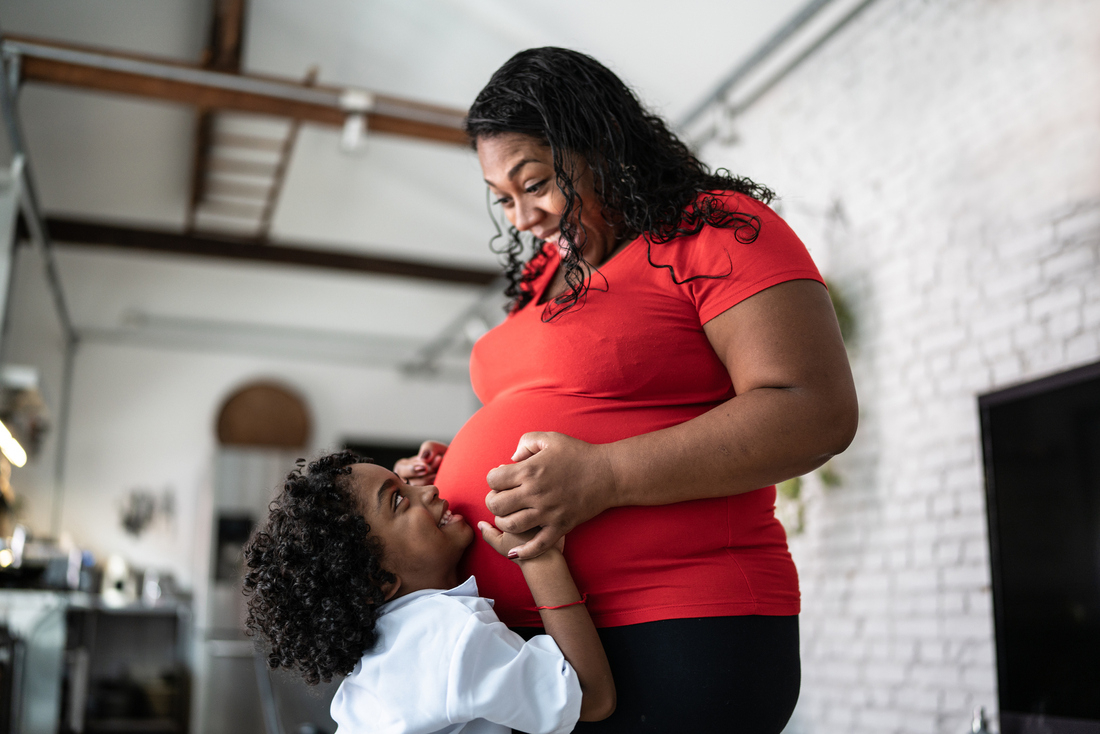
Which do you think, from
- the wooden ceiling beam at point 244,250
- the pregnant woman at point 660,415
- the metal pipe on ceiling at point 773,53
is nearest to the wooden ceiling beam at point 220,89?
the metal pipe on ceiling at point 773,53

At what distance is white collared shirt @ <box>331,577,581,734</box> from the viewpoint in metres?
0.98

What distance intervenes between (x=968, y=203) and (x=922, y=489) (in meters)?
1.08

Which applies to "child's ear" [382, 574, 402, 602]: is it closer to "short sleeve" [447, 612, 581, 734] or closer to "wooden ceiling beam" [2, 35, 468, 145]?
"short sleeve" [447, 612, 581, 734]

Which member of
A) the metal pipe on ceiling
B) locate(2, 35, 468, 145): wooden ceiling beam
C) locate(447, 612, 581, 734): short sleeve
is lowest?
locate(447, 612, 581, 734): short sleeve

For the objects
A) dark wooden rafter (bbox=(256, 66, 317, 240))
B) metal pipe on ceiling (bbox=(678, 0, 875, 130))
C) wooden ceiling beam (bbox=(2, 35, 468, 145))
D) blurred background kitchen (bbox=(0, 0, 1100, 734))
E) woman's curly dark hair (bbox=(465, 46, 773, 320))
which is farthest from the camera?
dark wooden rafter (bbox=(256, 66, 317, 240))

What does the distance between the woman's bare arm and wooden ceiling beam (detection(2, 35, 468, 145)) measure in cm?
432

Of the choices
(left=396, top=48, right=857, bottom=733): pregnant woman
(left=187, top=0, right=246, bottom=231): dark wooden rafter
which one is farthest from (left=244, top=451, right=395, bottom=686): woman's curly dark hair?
(left=187, top=0, right=246, bottom=231): dark wooden rafter

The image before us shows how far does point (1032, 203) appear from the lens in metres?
3.10

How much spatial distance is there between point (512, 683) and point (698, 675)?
0.20 metres

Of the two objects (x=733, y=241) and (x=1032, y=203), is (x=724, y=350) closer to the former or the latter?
(x=733, y=241)

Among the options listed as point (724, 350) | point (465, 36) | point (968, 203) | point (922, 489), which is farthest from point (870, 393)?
point (465, 36)

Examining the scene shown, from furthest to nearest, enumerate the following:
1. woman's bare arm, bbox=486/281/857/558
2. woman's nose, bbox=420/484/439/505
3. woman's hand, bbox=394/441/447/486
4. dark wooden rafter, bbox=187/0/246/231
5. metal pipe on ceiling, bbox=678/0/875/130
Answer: dark wooden rafter, bbox=187/0/246/231 → metal pipe on ceiling, bbox=678/0/875/130 → woman's hand, bbox=394/441/447/486 → woman's nose, bbox=420/484/439/505 → woman's bare arm, bbox=486/281/857/558

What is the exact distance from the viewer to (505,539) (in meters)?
1.02

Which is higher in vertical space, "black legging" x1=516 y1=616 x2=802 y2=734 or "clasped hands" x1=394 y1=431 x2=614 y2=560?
"clasped hands" x1=394 y1=431 x2=614 y2=560
